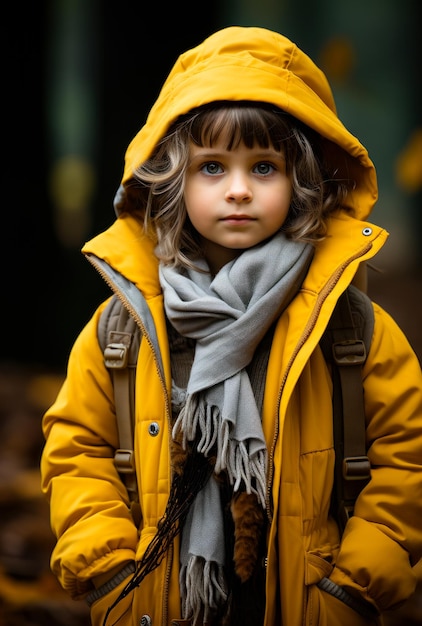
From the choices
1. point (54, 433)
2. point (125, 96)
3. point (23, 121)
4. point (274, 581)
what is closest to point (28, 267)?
point (23, 121)

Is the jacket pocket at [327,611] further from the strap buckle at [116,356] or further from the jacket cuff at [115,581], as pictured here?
the strap buckle at [116,356]

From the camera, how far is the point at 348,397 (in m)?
2.53

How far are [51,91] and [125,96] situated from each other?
2.13m

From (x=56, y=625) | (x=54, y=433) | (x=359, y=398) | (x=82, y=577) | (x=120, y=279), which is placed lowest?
(x=56, y=625)

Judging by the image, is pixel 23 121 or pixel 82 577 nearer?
pixel 82 577

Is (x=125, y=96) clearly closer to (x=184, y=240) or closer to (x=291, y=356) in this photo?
(x=184, y=240)

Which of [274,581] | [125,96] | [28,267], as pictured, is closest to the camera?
[274,581]

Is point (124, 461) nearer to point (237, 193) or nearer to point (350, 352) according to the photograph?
point (350, 352)

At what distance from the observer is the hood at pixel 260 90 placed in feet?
8.16

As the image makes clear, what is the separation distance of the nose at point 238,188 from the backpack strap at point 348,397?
18.3 inches

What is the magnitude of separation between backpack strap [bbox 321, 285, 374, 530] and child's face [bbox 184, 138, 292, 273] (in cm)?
36

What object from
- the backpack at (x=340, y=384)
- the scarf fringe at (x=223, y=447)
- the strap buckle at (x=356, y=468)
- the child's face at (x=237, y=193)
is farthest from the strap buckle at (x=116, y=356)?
the strap buckle at (x=356, y=468)

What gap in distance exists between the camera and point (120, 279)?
263 cm

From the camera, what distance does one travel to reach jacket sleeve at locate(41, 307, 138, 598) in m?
2.50
